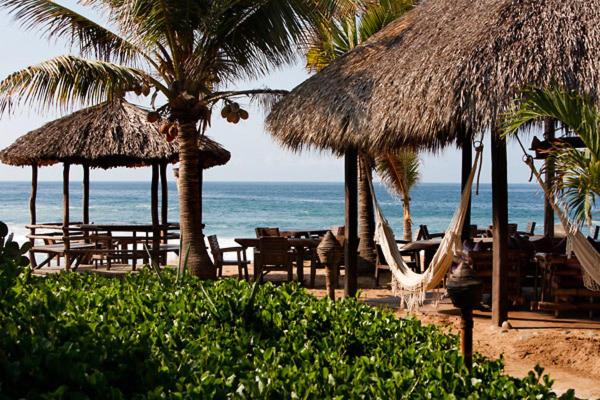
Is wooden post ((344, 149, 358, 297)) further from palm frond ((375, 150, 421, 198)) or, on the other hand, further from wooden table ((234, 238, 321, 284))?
palm frond ((375, 150, 421, 198))

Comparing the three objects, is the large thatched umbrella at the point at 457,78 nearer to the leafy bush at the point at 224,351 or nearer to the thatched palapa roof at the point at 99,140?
the leafy bush at the point at 224,351

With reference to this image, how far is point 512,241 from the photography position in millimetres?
6867

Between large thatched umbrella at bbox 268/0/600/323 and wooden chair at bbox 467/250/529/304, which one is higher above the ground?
large thatched umbrella at bbox 268/0/600/323

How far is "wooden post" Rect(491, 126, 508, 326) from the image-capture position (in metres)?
6.03

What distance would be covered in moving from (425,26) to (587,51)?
6.58 feet

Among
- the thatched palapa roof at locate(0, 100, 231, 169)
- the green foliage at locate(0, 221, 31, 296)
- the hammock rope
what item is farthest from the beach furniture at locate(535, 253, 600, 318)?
the thatched palapa roof at locate(0, 100, 231, 169)

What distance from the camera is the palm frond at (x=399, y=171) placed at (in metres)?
14.2

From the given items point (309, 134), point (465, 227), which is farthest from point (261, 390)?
point (465, 227)

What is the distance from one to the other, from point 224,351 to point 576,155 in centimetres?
283

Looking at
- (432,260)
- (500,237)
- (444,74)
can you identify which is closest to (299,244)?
(432,260)

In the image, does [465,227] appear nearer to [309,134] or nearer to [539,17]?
[309,134]

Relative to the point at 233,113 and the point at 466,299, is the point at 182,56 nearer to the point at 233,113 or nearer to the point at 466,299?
the point at 233,113

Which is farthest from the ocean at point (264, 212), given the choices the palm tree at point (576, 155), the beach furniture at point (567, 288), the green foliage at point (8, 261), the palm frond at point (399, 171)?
the green foliage at point (8, 261)

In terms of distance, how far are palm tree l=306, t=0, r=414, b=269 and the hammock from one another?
3.19 metres
